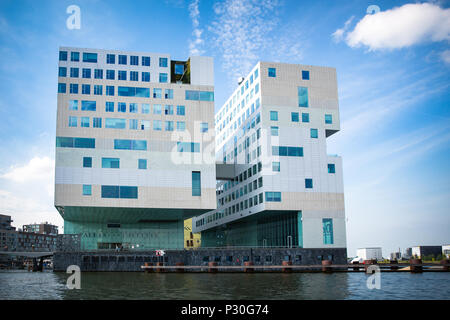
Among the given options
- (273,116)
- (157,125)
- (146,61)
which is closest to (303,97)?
(273,116)

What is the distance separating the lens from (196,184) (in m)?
71.7

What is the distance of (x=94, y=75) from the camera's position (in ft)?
236

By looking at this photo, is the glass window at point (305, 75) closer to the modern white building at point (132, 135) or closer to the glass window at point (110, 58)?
the modern white building at point (132, 135)

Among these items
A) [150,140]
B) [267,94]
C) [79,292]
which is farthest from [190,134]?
[79,292]

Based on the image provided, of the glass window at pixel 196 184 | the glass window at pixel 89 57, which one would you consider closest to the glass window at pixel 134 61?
the glass window at pixel 89 57

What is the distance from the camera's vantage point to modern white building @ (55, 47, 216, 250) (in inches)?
2680

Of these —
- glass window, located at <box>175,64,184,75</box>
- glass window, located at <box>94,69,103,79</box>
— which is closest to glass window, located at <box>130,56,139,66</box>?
glass window, located at <box>94,69,103,79</box>

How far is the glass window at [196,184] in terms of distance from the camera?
71.5 m

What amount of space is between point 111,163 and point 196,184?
1291 cm

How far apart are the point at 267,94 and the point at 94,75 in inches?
1076

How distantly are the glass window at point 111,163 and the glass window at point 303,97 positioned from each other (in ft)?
101

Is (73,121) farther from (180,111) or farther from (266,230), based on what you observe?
(266,230)

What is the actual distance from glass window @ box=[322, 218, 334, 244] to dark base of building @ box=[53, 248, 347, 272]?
151 centimetres
